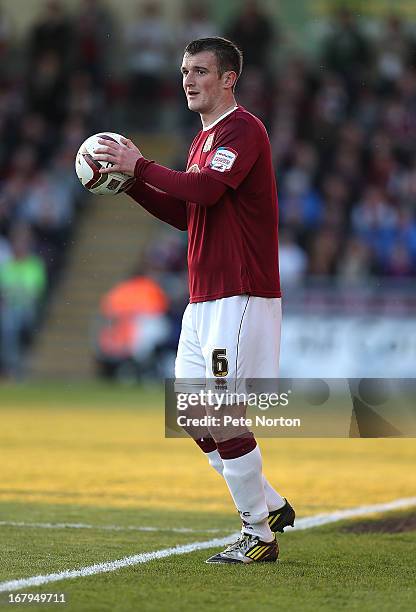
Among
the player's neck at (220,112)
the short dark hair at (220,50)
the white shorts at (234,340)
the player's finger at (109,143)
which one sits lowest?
the white shorts at (234,340)

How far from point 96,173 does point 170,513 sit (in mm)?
2580

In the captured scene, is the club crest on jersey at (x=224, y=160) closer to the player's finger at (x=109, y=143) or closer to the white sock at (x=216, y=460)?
the player's finger at (x=109, y=143)

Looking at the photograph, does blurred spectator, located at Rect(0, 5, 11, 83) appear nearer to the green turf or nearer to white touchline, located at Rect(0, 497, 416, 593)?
white touchline, located at Rect(0, 497, 416, 593)

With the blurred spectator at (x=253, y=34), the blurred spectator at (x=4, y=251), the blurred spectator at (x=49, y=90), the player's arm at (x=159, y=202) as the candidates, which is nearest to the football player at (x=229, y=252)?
the player's arm at (x=159, y=202)

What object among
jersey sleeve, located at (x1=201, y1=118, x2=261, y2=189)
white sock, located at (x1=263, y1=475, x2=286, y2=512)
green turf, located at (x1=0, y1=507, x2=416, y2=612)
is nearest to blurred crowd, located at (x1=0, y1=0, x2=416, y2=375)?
green turf, located at (x1=0, y1=507, x2=416, y2=612)

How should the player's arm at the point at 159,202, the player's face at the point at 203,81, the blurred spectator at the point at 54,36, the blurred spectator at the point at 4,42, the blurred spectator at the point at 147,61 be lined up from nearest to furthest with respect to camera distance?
the player's face at the point at 203,81, the player's arm at the point at 159,202, the blurred spectator at the point at 54,36, the blurred spectator at the point at 147,61, the blurred spectator at the point at 4,42

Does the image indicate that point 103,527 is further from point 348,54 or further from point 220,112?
point 348,54

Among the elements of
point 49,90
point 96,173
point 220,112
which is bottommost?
point 96,173

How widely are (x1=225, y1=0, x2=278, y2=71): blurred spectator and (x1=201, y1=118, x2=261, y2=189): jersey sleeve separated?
16.0m

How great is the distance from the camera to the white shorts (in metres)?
6.52

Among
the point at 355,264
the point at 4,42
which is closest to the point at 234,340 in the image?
the point at 355,264

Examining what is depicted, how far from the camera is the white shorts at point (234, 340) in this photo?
652 centimetres

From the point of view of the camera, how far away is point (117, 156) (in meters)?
6.55

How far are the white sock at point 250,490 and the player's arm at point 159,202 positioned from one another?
4.38 feet
